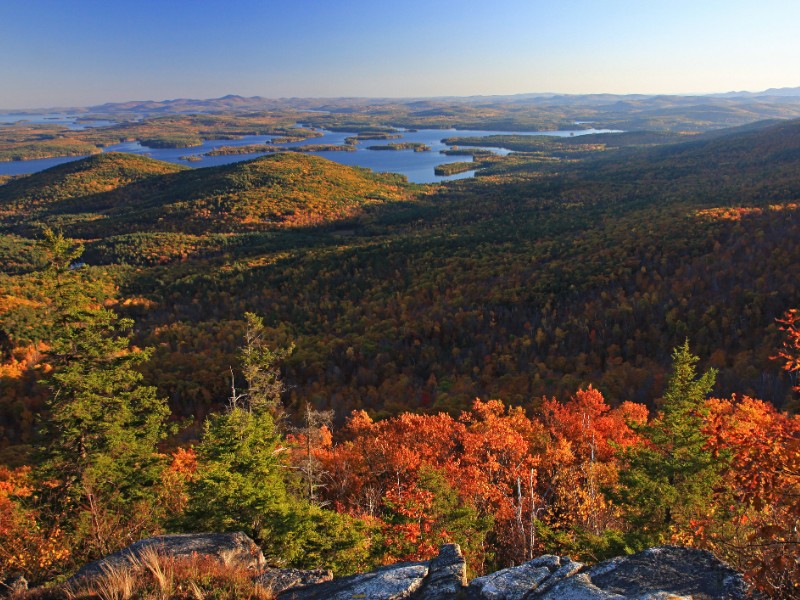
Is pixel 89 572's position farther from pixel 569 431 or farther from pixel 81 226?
pixel 81 226

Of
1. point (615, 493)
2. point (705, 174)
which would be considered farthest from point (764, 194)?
point (615, 493)

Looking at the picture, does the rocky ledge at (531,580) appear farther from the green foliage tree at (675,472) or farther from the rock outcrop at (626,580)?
the green foliage tree at (675,472)

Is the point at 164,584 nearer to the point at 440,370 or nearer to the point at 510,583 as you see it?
the point at 510,583

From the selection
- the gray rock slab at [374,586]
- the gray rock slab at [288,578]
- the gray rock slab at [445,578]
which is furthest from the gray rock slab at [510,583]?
the gray rock slab at [288,578]

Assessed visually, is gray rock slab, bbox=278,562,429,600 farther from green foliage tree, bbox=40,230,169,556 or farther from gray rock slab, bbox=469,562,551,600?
green foliage tree, bbox=40,230,169,556

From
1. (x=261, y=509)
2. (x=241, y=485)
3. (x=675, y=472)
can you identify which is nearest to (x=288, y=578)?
(x=261, y=509)

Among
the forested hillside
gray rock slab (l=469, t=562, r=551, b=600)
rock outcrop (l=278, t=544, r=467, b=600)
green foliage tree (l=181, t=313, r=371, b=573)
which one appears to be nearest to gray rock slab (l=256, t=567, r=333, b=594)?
rock outcrop (l=278, t=544, r=467, b=600)

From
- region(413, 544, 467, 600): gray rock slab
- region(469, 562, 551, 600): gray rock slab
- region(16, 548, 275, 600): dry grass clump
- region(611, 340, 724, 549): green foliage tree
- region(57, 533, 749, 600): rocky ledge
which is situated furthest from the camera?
region(611, 340, 724, 549): green foliage tree

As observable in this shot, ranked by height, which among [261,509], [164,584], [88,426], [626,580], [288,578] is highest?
[164,584]
